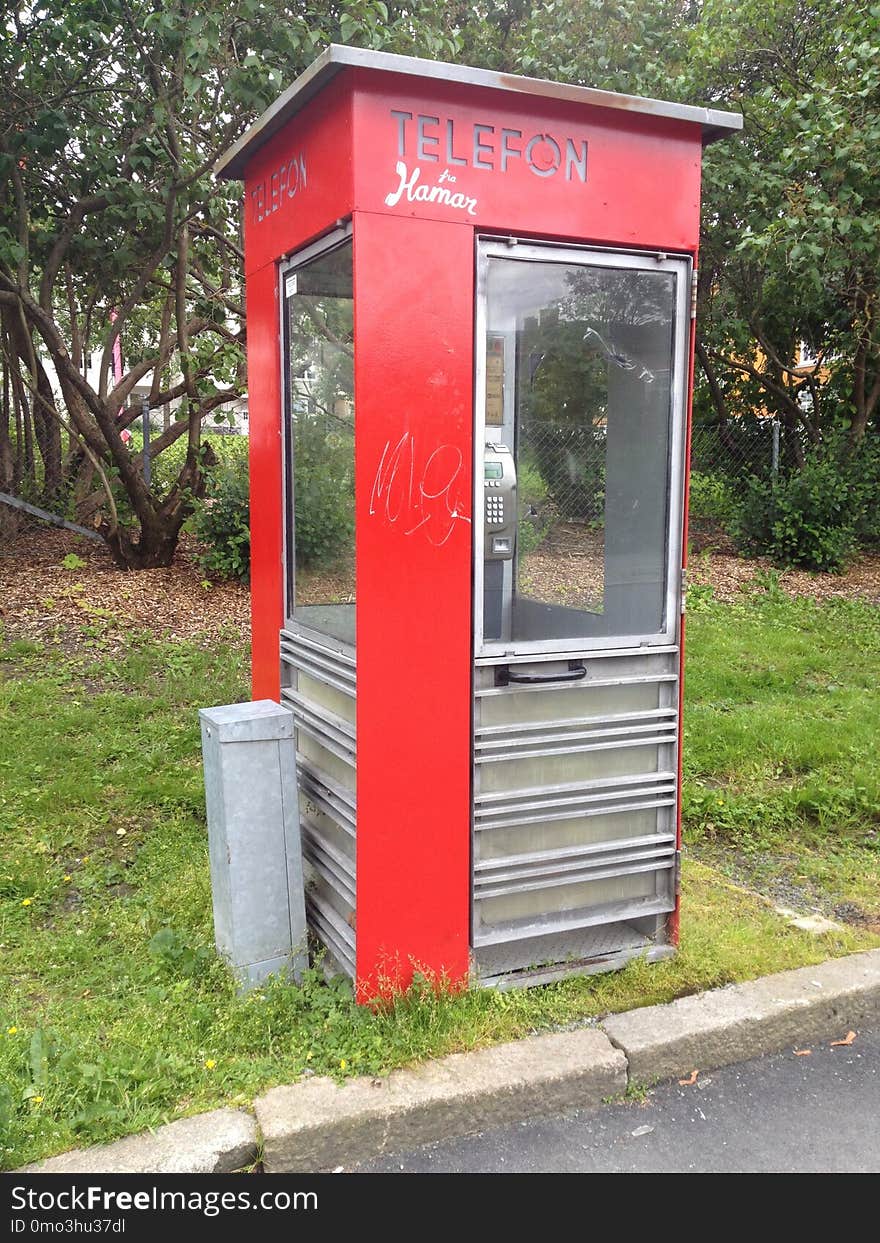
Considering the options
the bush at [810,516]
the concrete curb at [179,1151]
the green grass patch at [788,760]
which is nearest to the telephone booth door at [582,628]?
the concrete curb at [179,1151]

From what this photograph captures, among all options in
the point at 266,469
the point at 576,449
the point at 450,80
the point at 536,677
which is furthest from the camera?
the point at 576,449

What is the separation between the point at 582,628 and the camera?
3.73 m

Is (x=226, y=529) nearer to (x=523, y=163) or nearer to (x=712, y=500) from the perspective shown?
(x=712, y=500)

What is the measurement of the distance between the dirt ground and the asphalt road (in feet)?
17.7

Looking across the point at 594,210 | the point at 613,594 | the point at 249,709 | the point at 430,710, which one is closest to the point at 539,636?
the point at 613,594

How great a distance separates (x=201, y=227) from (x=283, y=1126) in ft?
26.9

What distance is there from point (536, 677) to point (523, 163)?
1546mm

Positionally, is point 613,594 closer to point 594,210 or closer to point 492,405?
point 492,405

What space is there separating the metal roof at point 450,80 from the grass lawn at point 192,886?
8.72ft

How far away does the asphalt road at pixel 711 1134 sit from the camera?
2.59 m

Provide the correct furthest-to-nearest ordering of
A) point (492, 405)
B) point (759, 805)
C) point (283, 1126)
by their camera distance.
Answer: point (759, 805), point (492, 405), point (283, 1126)

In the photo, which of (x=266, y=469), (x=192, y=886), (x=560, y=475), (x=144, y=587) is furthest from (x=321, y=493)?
(x=144, y=587)

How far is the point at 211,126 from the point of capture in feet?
26.4

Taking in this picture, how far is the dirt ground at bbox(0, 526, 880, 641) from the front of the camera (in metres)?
7.82
